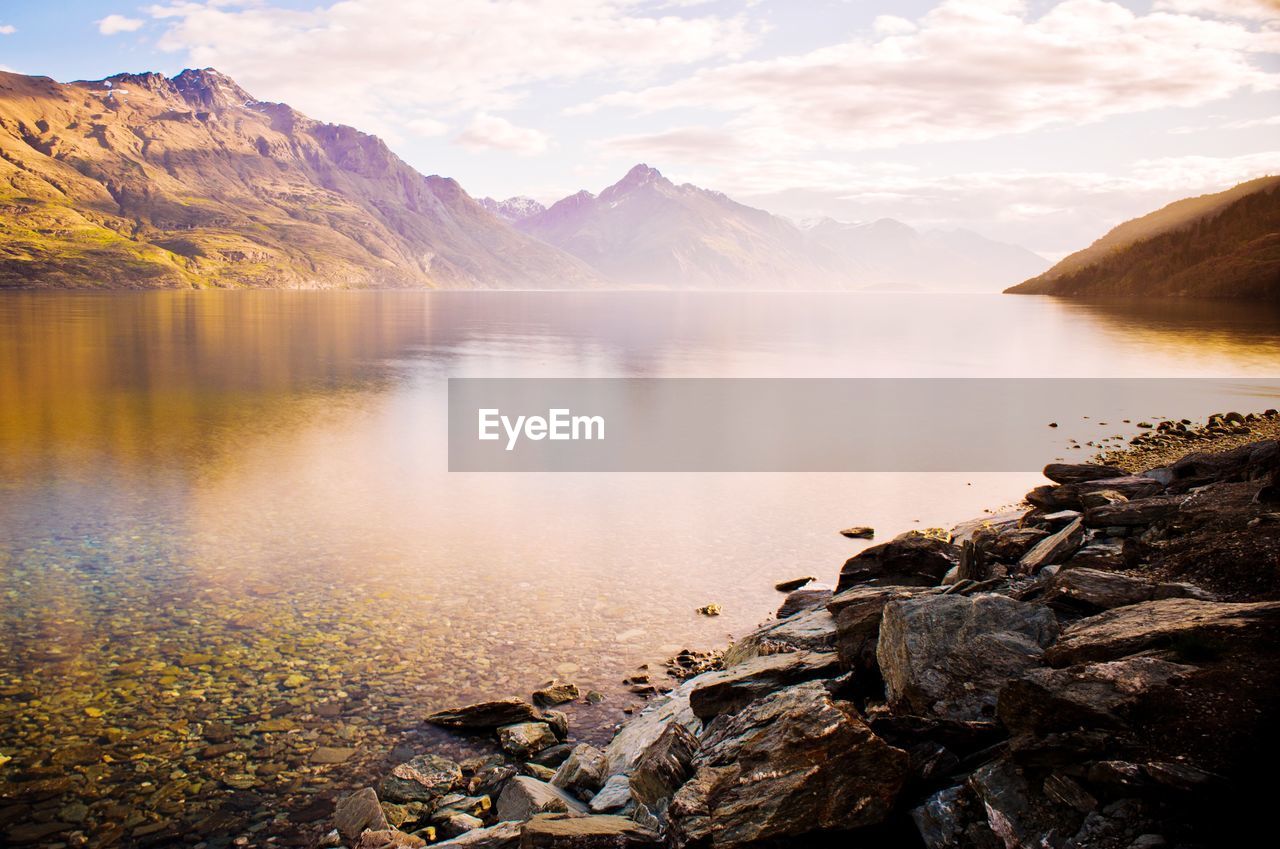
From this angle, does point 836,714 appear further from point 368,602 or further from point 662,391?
point 662,391

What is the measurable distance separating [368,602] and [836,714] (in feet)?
49.2

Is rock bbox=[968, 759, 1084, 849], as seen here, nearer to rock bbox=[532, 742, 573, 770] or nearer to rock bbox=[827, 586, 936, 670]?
rock bbox=[827, 586, 936, 670]

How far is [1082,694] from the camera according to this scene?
9844 millimetres

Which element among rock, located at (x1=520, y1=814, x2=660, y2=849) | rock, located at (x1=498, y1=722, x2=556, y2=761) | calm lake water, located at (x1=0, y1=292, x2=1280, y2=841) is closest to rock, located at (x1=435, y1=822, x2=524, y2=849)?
rock, located at (x1=520, y1=814, x2=660, y2=849)

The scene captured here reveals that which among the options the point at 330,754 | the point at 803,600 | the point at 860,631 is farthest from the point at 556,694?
the point at 803,600

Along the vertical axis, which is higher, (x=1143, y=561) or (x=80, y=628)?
(x=1143, y=561)

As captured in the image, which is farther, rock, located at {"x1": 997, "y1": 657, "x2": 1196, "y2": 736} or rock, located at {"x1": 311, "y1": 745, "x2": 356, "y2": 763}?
rock, located at {"x1": 311, "y1": 745, "x2": 356, "y2": 763}

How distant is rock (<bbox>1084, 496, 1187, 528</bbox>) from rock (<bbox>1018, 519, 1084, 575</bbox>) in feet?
2.57

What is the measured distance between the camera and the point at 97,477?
34.1 meters

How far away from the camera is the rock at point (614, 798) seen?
1239 cm

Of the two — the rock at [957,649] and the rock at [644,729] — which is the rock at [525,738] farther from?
the rock at [957,649]

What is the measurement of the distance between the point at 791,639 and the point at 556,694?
5233mm

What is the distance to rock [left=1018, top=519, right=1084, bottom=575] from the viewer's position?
58.7ft

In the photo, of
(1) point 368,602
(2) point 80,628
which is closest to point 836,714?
(1) point 368,602
